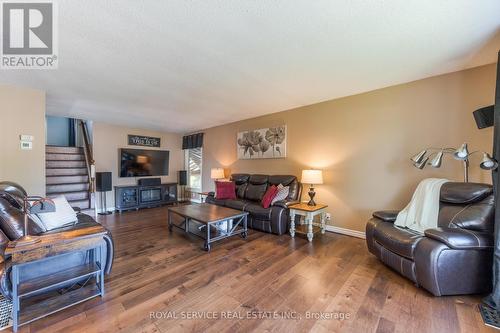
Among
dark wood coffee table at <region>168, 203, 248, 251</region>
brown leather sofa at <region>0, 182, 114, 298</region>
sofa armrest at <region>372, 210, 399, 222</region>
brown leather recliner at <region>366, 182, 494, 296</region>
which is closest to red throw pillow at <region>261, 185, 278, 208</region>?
dark wood coffee table at <region>168, 203, 248, 251</region>

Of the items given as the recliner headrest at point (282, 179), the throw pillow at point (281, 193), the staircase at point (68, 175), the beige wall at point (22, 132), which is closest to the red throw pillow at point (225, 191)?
the recliner headrest at point (282, 179)

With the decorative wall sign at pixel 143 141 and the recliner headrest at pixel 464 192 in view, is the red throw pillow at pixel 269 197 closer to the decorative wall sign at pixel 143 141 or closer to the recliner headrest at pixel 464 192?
the recliner headrest at pixel 464 192

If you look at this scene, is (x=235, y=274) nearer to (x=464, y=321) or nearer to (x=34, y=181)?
(x=464, y=321)

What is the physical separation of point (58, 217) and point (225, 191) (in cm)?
273

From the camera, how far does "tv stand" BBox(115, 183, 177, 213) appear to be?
209 inches

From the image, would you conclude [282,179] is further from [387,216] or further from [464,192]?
[464,192]

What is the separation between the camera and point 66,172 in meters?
4.94

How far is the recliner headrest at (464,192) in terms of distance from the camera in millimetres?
2098

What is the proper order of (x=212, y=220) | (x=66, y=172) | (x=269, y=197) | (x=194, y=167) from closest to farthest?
1. (x=212, y=220)
2. (x=269, y=197)
3. (x=66, y=172)
4. (x=194, y=167)

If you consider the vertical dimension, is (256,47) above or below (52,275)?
above

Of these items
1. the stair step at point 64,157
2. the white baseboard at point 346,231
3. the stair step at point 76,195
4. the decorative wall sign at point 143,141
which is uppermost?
the decorative wall sign at point 143,141

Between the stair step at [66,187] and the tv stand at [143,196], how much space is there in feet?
2.27

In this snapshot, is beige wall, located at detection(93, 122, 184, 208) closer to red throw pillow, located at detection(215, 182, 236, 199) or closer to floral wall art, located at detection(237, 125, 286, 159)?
red throw pillow, located at detection(215, 182, 236, 199)

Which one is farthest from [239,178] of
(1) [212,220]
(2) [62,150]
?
(2) [62,150]
